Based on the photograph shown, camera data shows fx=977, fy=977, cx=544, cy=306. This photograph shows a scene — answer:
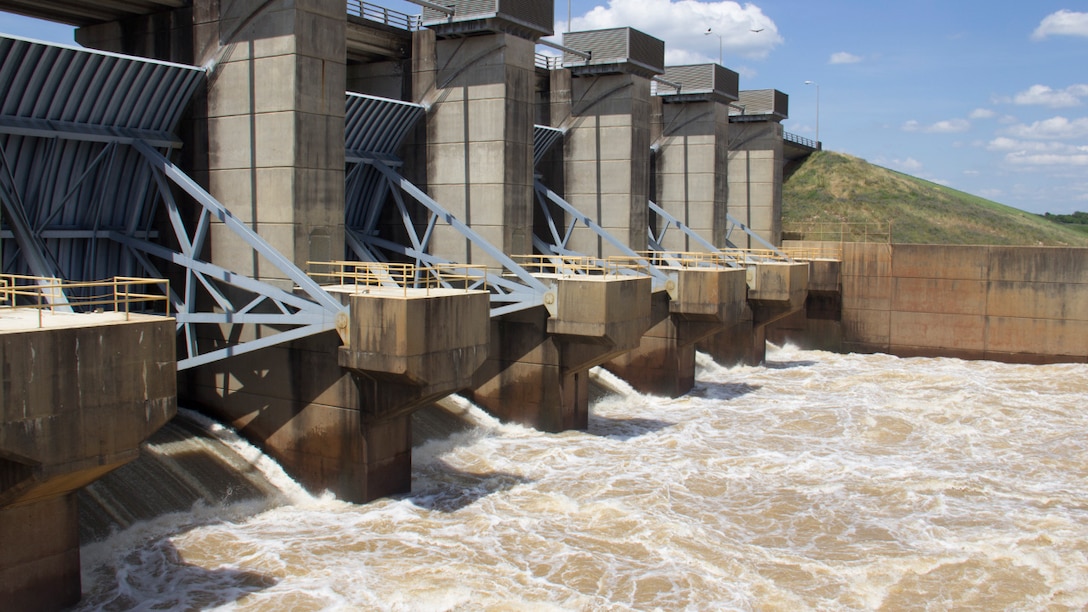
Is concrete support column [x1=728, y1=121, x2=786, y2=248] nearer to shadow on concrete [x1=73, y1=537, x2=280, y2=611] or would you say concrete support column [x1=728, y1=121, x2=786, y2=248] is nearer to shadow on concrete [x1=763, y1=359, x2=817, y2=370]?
shadow on concrete [x1=763, y1=359, x2=817, y2=370]

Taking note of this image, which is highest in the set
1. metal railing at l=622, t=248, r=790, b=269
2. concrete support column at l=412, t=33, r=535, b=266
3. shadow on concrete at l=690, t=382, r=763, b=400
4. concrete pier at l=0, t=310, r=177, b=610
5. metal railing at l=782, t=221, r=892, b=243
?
concrete support column at l=412, t=33, r=535, b=266

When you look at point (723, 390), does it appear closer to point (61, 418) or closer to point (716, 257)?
point (716, 257)

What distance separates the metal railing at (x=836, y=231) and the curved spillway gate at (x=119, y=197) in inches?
1349

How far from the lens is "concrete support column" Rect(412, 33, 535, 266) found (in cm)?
2408

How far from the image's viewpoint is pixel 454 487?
18500mm

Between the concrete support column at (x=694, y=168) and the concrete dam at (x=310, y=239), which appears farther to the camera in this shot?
the concrete support column at (x=694, y=168)

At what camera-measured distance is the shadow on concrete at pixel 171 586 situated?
1289cm

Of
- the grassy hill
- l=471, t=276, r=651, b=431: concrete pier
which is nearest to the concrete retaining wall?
the grassy hill

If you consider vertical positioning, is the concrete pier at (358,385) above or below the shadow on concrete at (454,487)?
above

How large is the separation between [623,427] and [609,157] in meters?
9.91

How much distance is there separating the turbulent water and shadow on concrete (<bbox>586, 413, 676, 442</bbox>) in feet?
0.25

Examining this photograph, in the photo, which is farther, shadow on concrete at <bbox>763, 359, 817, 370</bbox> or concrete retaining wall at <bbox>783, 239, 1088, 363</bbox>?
shadow on concrete at <bbox>763, 359, 817, 370</bbox>

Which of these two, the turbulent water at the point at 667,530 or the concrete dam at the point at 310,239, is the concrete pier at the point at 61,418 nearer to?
the concrete dam at the point at 310,239

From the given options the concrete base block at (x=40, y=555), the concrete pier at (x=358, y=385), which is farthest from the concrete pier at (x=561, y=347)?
the concrete base block at (x=40, y=555)
